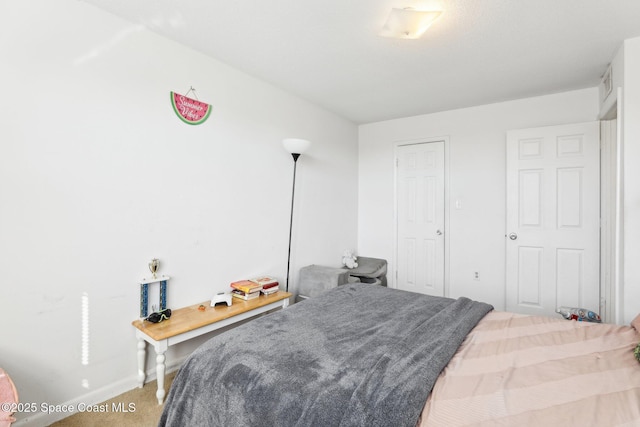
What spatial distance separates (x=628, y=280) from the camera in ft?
7.41

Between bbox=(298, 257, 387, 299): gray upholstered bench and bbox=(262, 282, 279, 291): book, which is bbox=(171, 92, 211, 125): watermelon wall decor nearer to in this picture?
bbox=(262, 282, 279, 291): book

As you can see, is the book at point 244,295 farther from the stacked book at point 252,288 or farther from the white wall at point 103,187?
the white wall at point 103,187

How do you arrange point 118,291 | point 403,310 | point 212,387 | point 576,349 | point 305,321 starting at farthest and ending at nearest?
point 118,291 → point 403,310 → point 305,321 → point 576,349 → point 212,387

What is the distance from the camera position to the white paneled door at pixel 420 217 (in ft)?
12.9

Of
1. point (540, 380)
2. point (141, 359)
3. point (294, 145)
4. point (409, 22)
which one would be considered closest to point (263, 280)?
point (141, 359)

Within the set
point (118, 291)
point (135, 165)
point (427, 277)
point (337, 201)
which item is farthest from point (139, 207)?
point (427, 277)

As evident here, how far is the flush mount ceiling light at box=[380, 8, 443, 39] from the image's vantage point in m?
1.85

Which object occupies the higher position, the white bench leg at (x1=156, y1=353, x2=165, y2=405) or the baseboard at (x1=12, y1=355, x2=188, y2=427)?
the white bench leg at (x1=156, y1=353, x2=165, y2=405)

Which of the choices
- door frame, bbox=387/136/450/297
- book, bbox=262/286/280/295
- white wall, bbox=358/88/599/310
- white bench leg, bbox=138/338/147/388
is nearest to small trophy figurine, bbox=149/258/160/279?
white bench leg, bbox=138/338/147/388

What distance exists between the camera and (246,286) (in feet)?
8.77

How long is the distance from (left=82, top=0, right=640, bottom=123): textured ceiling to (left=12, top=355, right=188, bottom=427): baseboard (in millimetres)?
2355

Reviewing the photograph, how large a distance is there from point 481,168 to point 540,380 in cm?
292

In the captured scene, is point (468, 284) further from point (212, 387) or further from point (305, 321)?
point (212, 387)

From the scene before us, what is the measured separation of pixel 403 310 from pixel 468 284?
2.17 metres
